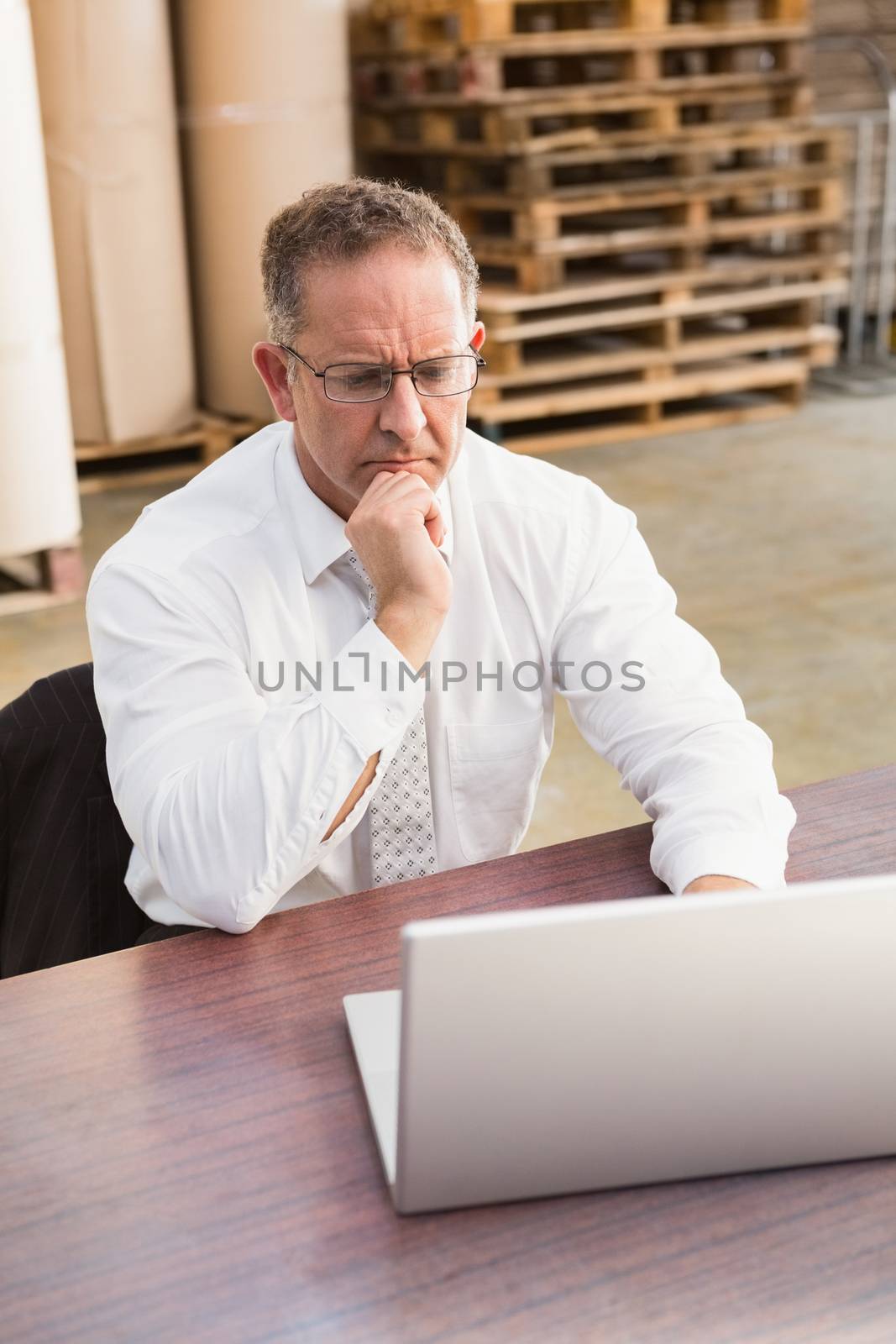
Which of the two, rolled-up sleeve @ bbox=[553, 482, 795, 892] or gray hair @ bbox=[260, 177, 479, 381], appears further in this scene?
gray hair @ bbox=[260, 177, 479, 381]

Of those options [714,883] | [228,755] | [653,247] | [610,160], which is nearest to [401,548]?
[228,755]

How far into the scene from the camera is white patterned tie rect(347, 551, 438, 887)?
1868mm

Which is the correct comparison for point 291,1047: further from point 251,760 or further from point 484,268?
point 484,268

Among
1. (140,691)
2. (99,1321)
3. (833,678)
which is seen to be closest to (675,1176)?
(99,1321)

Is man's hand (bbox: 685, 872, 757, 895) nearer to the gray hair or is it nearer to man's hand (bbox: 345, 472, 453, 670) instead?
man's hand (bbox: 345, 472, 453, 670)

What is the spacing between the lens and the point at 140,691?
1.64 meters

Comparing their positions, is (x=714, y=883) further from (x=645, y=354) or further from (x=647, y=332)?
(x=647, y=332)

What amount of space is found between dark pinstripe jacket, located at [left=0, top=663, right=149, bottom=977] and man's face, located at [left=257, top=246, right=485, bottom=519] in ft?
1.42

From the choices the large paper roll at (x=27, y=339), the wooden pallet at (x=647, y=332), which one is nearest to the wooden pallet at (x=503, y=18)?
the wooden pallet at (x=647, y=332)

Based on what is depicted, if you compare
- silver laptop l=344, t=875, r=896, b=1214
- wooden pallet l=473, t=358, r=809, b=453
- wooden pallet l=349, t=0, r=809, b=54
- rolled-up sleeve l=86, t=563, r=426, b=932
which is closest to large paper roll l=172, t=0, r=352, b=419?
wooden pallet l=349, t=0, r=809, b=54

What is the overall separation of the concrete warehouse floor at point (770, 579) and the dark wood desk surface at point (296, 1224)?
7.07 feet

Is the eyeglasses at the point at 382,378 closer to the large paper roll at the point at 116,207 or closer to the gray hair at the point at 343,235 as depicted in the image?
the gray hair at the point at 343,235

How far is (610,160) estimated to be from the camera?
664 cm

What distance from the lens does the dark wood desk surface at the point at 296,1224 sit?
3.32ft
